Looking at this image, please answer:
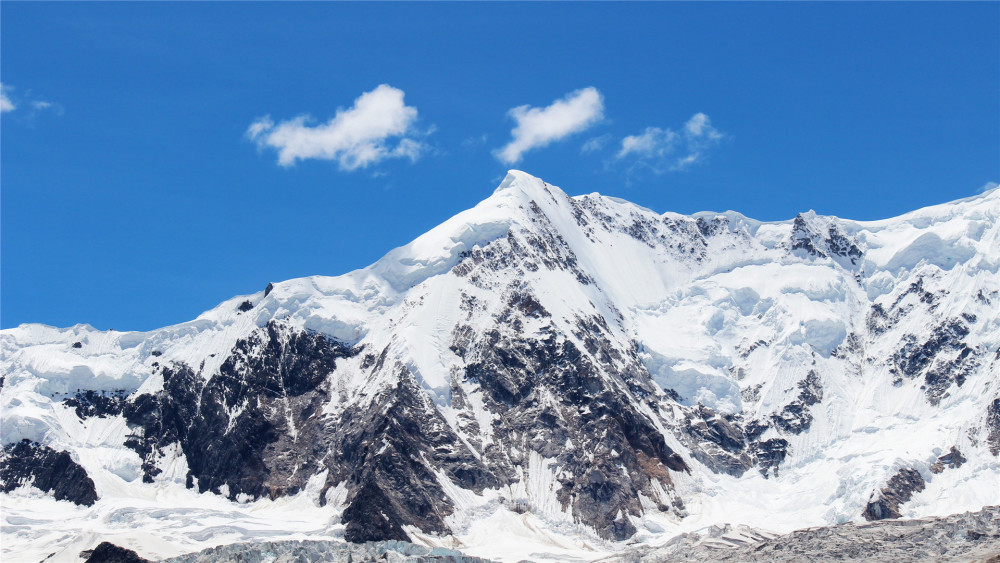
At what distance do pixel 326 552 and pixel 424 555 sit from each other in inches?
589

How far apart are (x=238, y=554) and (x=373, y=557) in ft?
68.7

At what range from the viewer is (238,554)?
7628 inches

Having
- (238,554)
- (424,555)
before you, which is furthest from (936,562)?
(238,554)

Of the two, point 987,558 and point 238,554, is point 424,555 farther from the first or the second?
point 987,558

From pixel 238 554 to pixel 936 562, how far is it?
349 ft

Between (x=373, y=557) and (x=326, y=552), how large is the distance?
10.9 m

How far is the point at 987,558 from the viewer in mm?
188875

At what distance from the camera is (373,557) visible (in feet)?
623

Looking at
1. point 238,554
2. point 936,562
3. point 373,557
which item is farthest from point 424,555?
point 936,562

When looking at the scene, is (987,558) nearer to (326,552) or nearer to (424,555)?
(424,555)

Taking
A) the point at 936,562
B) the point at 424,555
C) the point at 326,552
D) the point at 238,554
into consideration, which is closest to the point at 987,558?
the point at 936,562

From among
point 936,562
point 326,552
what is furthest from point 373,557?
point 936,562

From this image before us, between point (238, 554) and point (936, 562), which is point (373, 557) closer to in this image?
point (238, 554)

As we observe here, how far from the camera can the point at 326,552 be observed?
197m
